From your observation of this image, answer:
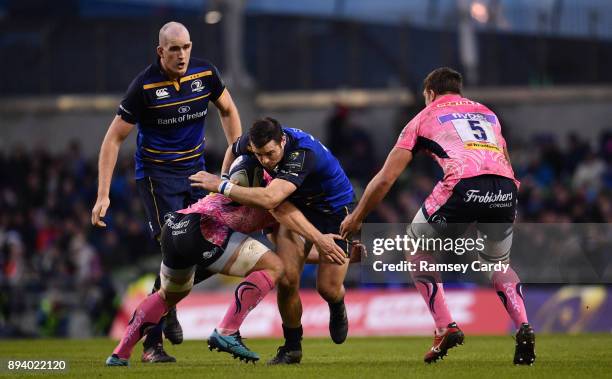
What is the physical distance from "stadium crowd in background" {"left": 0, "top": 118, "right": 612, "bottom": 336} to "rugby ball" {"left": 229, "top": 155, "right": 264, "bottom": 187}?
334 inches

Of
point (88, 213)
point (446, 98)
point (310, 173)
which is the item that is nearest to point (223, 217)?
point (310, 173)

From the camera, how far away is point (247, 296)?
9.41 m

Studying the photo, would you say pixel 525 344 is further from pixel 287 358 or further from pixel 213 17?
pixel 213 17

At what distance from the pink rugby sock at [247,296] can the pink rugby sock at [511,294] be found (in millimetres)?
1728

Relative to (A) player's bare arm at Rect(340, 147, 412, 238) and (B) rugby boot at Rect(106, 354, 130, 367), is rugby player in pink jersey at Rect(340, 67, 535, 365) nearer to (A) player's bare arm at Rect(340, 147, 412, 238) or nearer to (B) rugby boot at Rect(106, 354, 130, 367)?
(A) player's bare arm at Rect(340, 147, 412, 238)

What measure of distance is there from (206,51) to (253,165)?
50.5 ft

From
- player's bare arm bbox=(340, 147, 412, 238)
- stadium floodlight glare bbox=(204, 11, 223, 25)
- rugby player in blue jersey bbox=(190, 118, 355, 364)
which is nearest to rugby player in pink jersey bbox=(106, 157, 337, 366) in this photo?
rugby player in blue jersey bbox=(190, 118, 355, 364)

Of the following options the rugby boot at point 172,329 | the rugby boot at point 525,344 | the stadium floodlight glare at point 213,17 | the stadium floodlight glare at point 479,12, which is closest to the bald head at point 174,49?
the rugby boot at point 172,329

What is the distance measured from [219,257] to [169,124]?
1.91 meters

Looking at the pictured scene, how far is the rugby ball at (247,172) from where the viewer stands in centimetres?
971

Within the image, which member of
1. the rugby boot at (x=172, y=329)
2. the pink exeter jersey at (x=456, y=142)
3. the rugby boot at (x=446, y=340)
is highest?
the pink exeter jersey at (x=456, y=142)

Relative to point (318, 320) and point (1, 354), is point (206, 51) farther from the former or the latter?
point (1, 354)

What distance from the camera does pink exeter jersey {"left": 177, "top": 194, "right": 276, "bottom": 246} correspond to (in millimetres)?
9546

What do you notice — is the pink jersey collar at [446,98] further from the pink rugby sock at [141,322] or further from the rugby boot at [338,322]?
the pink rugby sock at [141,322]
